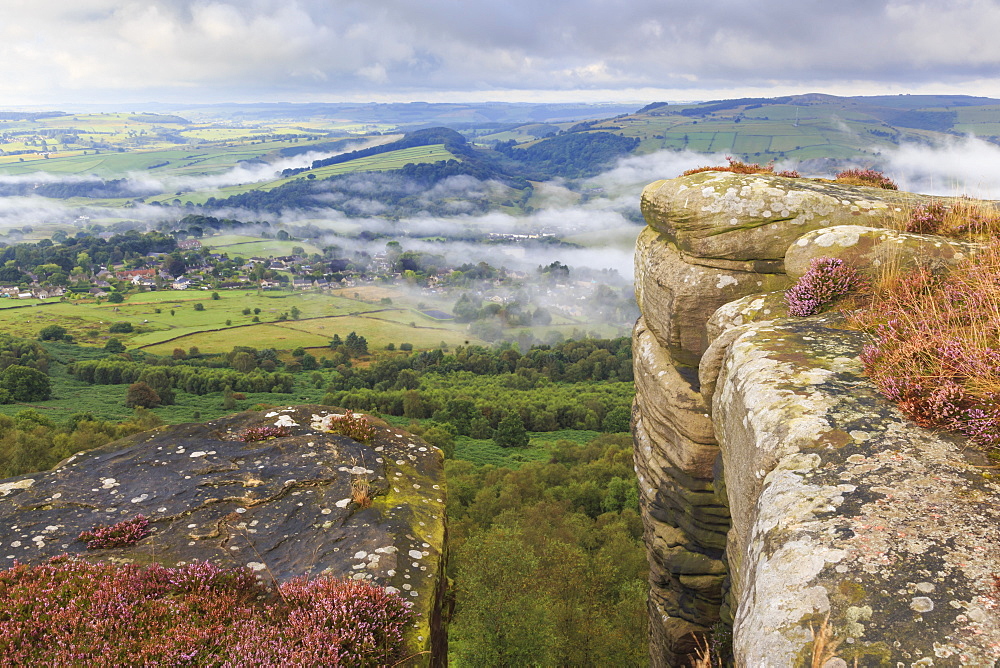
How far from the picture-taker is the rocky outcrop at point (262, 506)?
22.6 ft

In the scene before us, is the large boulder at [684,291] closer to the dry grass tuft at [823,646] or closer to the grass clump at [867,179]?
the grass clump at [867,179]

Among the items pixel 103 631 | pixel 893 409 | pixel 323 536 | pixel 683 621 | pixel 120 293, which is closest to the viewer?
pixel 103 631

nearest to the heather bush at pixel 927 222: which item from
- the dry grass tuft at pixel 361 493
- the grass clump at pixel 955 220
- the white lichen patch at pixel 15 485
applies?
the grass clump at pixel 955 220

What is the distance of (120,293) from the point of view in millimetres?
186875

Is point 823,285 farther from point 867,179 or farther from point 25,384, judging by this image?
point 25,384

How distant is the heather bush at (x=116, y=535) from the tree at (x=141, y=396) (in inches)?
4233

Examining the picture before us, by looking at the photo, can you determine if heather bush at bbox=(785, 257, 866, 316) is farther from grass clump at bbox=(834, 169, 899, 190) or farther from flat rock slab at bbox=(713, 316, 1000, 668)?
grass clump at bbox=(834, 169, 899, 190)

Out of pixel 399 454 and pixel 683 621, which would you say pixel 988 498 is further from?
pixel 683 621

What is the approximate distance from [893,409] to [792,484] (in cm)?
160

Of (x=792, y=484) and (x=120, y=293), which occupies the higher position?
(x=792, y=484)

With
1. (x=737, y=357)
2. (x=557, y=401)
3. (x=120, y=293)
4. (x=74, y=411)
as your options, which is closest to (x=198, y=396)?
(x=74, y=411)

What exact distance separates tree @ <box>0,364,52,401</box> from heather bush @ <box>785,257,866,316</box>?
396ft

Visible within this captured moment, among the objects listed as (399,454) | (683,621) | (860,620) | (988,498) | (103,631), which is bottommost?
(683,621)

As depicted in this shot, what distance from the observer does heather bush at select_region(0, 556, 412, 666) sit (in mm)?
4941
